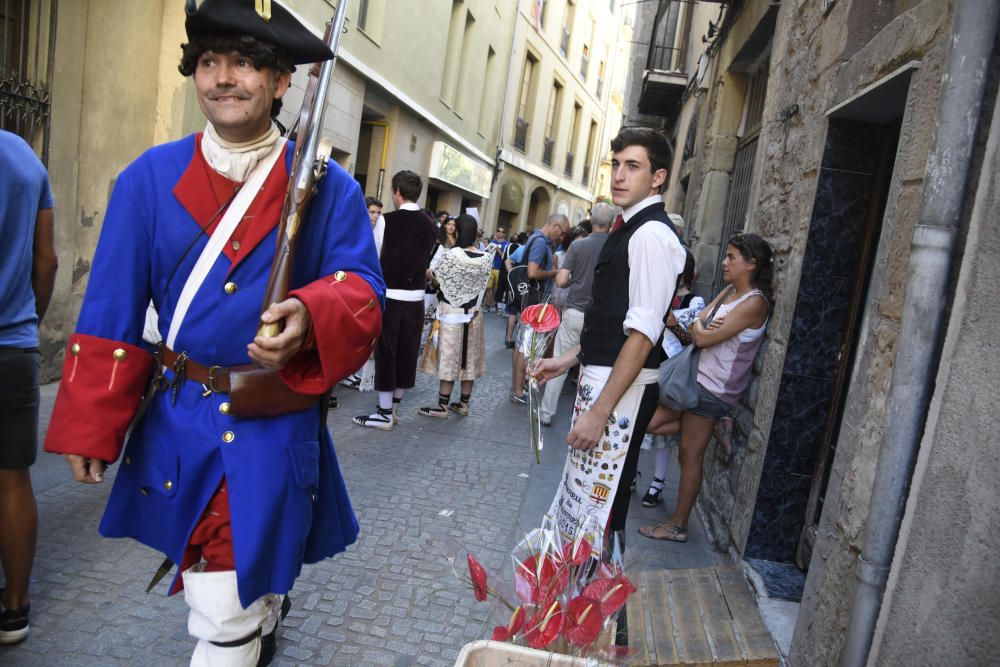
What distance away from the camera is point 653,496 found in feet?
16.4

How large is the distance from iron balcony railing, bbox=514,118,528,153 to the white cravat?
21570 millimetres

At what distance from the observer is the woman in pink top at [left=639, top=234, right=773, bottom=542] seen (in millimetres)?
4016

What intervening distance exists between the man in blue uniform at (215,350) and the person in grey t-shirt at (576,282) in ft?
14.3

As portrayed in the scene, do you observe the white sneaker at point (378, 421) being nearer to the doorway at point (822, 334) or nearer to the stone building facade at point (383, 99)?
the stone building facade at point (383, 99)

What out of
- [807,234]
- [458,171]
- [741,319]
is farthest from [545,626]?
[458,171]

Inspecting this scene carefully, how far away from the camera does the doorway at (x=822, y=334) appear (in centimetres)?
344

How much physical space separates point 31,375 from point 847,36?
363cm

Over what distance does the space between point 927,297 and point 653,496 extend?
10.5 ft

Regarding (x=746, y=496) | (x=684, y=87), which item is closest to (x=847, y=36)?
(x=746, y=496)

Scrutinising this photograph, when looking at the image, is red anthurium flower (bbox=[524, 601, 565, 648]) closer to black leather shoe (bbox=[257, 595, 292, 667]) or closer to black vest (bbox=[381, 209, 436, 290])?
black leather shoe (bbox=[257, 595, 292, 667])

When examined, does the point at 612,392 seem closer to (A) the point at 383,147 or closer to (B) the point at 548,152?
(A) the point at 383,147

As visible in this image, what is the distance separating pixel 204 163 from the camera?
2.02 meters

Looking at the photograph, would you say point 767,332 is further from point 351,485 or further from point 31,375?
point 31,375

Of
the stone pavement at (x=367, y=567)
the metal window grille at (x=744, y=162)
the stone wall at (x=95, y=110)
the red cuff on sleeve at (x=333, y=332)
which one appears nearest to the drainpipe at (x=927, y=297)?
the stone pavement at (x=367, y=567)
